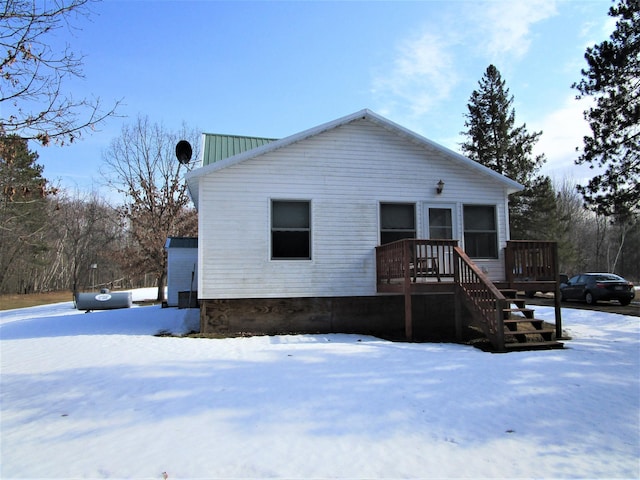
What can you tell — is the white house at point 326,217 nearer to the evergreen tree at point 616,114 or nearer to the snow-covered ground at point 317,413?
the snow-covered ground at point 317,413

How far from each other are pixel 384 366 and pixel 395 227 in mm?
4894

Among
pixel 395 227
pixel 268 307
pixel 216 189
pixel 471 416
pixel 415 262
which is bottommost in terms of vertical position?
pixel 471 416

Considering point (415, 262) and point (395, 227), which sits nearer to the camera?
point (415, 262)

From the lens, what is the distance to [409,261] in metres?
8.72

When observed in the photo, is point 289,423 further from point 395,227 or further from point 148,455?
point 395,227

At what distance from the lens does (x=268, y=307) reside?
948 cm

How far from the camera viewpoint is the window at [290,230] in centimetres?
970

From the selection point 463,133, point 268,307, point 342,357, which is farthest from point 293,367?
point 463,133

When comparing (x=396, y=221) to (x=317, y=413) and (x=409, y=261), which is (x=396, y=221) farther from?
(x=317, y=413)

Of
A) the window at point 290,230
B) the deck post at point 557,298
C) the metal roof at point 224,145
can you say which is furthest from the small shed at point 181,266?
the deck post at point 557,298

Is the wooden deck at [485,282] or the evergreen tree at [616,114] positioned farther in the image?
the evergreen tree at [616,114]

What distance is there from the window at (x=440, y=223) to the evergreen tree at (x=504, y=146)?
21.0 metres

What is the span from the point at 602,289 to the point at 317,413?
19.4 m

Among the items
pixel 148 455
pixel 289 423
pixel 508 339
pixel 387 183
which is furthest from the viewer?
pixel 387 183
